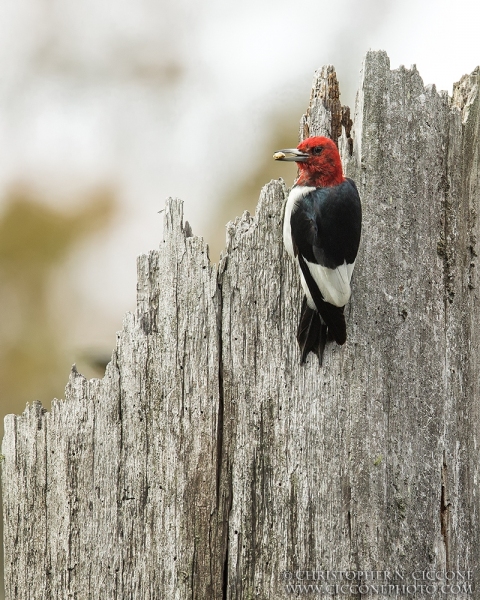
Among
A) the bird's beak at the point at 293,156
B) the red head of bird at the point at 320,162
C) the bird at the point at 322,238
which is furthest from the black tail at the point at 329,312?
the bird's beak at the point at 293,156

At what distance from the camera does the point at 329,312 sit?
8.25ft

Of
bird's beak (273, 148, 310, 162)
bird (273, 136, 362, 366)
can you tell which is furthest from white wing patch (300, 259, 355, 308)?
bird's beak (273, 148, 310, 162)

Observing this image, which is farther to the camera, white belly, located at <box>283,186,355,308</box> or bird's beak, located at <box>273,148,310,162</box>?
bird's beak, located at <box>273,148,310,162</box>

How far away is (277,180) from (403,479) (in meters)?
1.22

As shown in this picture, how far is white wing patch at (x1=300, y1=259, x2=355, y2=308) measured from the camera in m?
2.51

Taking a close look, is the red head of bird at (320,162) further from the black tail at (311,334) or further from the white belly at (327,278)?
the black tail at (311,334)

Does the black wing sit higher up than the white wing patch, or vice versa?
the black wing

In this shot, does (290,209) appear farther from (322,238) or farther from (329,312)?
(329,312)

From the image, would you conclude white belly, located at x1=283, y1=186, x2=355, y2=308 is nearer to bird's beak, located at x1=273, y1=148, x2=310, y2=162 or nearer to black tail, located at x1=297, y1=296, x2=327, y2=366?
black tail, located at x1=297, y1=296, x2=327, y2=366

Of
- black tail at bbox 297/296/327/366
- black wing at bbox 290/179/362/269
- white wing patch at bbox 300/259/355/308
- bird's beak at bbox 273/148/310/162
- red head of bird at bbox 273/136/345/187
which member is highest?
Result: bird's beak at bbox 273/148/310/162

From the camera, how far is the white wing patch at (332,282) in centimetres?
251

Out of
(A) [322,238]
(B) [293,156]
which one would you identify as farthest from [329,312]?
(B) [293,156]

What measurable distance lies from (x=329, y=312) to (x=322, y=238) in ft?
1.18

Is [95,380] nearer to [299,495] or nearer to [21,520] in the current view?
[21,520]
